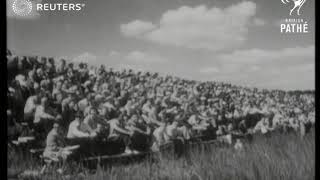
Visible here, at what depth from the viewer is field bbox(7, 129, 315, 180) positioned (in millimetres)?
3133

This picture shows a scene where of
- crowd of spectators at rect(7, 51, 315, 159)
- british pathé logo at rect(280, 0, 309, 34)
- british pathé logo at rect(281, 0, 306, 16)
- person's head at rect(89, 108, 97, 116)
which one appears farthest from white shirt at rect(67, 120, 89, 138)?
british pathé logo at rect(281, 0, 306, 16)

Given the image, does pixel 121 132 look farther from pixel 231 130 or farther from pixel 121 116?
pixel 231 130

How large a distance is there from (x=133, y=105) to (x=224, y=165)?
705 millimetres

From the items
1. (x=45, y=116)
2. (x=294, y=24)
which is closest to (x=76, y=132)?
(x=45, y=116)

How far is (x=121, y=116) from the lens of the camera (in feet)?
10.6

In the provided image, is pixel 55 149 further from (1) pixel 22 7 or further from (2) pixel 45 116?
(1) pixel 22 7

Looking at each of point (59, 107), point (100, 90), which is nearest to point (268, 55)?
point (100, 90)

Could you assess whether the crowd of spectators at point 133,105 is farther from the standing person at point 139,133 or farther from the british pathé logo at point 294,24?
the british pathé logo at point 294,24

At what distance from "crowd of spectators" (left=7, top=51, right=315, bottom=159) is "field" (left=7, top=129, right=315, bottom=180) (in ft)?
0.36

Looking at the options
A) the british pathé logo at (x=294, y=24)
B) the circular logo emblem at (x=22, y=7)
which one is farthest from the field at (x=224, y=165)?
the circular logo emblem at (x=22, y=7)

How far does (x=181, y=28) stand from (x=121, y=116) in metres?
0.71

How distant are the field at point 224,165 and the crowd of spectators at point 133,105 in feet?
0.36

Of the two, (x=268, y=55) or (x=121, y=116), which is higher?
(x=268, y=55)

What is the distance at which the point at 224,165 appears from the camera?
3170mm
